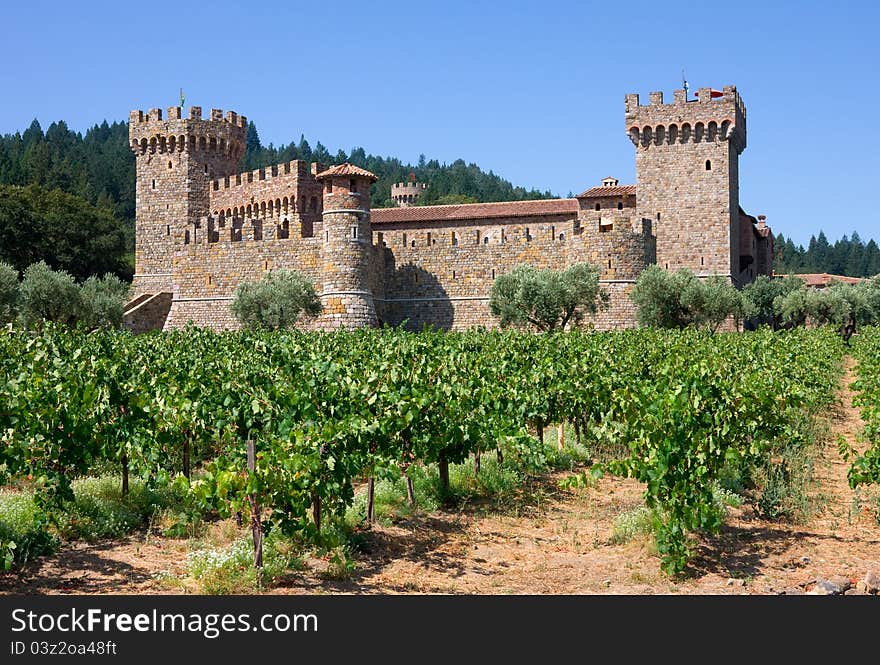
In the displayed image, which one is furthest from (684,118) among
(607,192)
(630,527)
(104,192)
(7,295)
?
(104,192)

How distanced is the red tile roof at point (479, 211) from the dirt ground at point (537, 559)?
3676cm

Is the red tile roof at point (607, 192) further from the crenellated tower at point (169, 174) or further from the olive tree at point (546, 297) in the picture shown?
the crenellated tower at point (169, 174)

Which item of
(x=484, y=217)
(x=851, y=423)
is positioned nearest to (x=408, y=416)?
(x=851, y=423)

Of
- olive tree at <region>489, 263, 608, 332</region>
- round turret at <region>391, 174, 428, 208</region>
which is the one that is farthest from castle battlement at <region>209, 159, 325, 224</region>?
round turret at <region>391, 174, 428, 208</region>

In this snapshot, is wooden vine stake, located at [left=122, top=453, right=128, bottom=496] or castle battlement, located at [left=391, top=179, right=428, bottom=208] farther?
castle battlement, located at [left=391, top=179, right=428, bottom=208]

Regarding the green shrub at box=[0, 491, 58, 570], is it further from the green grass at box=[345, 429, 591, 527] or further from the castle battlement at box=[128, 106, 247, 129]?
the castle battlement at box=[128, 106, 247, 129]

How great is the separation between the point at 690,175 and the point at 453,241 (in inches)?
424

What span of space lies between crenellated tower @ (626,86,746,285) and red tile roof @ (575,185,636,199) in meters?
2.82

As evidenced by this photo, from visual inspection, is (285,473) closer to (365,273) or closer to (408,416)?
(408,416)

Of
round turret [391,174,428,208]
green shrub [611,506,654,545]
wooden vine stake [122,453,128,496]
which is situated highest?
round turret [391,174,428,208]

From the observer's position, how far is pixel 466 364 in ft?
47.0

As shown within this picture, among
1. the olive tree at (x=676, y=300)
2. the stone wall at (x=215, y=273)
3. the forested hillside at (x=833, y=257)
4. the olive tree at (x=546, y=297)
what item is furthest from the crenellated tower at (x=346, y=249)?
the forested hillside at (x=833, y=257)

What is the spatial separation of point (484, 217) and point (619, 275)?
947cm

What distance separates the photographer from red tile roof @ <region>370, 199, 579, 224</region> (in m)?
47.4
